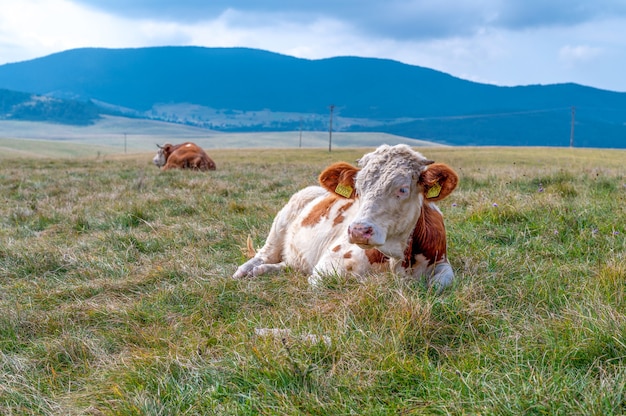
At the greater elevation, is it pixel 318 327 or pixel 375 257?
pixel 375 257

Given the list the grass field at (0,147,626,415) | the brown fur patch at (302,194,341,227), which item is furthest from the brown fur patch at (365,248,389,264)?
the brown fur patch at (302,194,341,227)

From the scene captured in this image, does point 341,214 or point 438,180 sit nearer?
point 438,180

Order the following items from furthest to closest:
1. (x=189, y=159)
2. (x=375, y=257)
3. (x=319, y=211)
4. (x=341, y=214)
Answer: (x=189, y=159), (x=319, y=211), (x=341, y=214), (x=375, y=257)

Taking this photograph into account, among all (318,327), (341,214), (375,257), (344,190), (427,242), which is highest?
(344,190)

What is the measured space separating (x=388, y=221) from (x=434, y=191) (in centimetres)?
55

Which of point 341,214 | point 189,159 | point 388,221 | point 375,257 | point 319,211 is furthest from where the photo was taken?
point 189,159

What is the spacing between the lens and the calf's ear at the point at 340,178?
17.4ft

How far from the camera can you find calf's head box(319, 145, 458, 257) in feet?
15.7

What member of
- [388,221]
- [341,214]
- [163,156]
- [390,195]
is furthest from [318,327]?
[163,156]

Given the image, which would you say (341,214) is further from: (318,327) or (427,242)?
(318,327)

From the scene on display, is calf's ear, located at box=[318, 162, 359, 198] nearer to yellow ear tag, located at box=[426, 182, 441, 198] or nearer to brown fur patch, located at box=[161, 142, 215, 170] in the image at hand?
yellow ear tag, located at box=[426, 182, 441, 198]

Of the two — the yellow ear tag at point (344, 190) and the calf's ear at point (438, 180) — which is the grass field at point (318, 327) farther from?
the yellow ear tag at point (344, 190)

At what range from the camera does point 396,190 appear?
16.0 ft

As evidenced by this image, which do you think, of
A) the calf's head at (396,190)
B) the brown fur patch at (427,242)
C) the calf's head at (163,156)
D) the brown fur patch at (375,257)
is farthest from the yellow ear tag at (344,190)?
the calf's head at (163,156)
